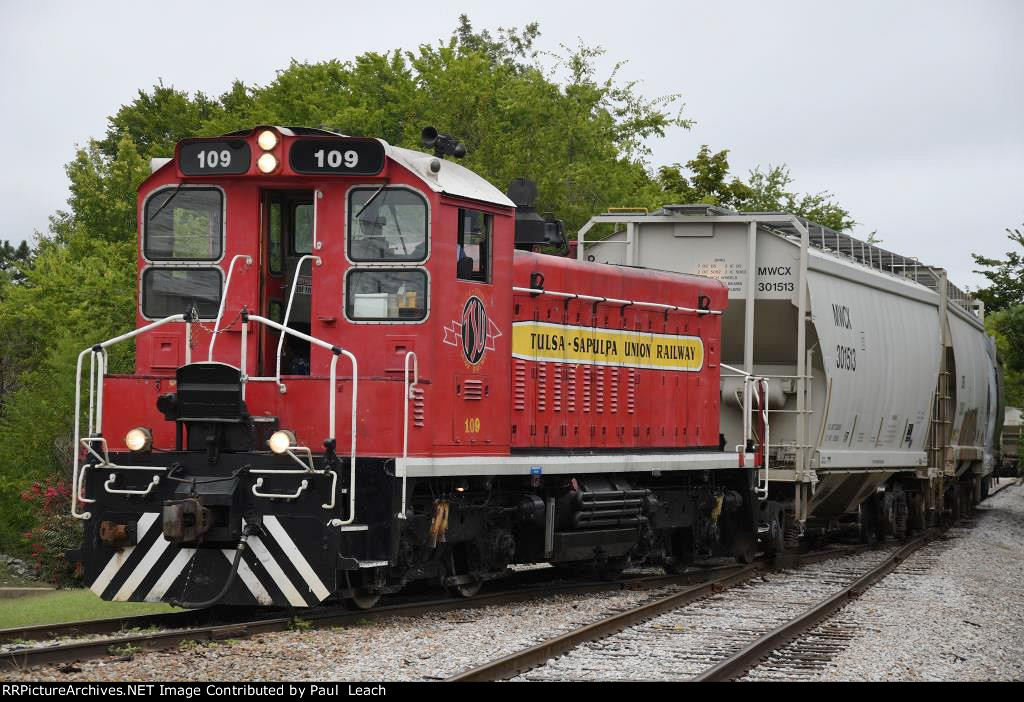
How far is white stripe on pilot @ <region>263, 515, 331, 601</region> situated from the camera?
9672 millimetres

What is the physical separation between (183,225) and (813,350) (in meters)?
8.94

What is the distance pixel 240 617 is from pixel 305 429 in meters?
1.71

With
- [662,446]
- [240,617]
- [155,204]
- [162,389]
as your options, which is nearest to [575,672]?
[240,617]

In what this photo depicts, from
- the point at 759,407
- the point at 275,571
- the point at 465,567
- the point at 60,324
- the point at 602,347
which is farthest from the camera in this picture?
the point at 60,324

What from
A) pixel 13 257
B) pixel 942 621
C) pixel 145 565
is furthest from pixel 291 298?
pixel 13 257

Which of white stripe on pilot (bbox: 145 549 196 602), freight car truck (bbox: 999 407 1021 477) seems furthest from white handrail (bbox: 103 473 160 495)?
freight car truck (bbox: 999 407 1021 477)

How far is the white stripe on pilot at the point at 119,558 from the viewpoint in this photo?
1007 centimetres

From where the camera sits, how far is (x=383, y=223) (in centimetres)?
1059

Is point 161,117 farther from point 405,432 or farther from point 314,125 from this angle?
point 405,432

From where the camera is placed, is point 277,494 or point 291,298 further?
point 291,298

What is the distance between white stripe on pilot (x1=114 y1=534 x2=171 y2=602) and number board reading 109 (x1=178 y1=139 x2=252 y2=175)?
9.66ft

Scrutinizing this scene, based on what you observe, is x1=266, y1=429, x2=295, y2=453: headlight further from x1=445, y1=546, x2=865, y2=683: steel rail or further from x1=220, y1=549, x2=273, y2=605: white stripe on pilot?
x1=445, y1=546, x2=865, y2=683: steel rail

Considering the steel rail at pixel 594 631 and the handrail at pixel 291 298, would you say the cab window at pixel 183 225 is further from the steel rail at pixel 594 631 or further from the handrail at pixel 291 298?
the steel rail at pixel 594 631

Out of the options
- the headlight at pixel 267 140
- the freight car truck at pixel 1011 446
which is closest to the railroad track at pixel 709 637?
the headlight at pixel 267 140
